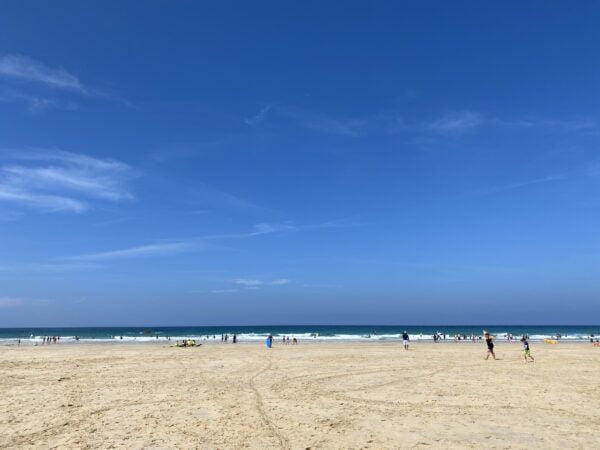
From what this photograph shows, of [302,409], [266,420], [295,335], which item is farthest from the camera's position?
[295,335]

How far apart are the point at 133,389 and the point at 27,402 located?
3520 mm

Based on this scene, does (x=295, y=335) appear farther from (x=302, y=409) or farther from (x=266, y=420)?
(x=266, y=420)

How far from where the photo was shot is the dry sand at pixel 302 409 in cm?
948

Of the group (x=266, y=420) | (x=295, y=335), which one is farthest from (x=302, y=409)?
(x=295, y=335)

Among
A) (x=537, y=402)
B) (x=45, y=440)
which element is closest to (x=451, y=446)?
(x=537, y=402)

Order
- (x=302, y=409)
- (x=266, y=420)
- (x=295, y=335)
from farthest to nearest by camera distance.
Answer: (x=295, y=335), (x=302, y=409), (x=266, y=420)

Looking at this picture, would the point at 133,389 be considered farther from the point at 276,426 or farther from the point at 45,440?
the point at 276,426

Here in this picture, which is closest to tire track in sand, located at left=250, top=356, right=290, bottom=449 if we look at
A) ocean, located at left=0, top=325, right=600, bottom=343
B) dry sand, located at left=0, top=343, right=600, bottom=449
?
dry sand, located at left=0, top=343, right=600, bottom=449

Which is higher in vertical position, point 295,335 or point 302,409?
point 302,409

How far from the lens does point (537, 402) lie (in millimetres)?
13289

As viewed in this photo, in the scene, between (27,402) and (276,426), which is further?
(27,402)

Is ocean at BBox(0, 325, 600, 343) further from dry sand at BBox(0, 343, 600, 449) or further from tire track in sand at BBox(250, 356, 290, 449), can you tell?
tire track in sand at BBox(250, 356, 290, 449)

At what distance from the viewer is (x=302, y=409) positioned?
40.7 ft

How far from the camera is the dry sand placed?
9.48 metres
